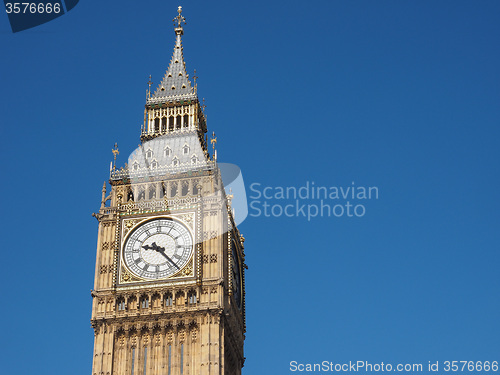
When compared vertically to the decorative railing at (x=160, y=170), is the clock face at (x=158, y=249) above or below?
below

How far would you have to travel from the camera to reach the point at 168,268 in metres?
80.6

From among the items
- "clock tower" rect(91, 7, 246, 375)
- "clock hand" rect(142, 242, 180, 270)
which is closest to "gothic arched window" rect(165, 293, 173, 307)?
"clock tower" rect(91, 7, 246, 375)

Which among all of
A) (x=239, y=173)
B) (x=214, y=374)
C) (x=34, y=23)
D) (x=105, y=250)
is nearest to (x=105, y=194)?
(x=105, y=250)

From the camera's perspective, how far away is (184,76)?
9381 cm

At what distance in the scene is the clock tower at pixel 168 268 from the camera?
7812 centimetres

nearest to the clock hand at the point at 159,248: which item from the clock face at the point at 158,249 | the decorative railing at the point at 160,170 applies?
the clock face at the point at 158,249

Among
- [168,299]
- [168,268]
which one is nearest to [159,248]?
[168,268]

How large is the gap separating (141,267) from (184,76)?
1947 cm

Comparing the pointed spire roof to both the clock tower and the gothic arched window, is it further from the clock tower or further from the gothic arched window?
the gothic arched window

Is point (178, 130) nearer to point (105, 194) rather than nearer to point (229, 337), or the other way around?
point (105, 194)

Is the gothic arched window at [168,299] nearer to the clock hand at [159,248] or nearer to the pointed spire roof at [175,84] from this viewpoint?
the clock hand at [159,248]

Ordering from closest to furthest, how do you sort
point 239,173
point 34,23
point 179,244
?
point 34,23, point 179,244, point 239,173

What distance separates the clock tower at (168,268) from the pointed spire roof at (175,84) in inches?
137

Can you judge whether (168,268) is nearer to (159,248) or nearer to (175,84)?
(159,248)
